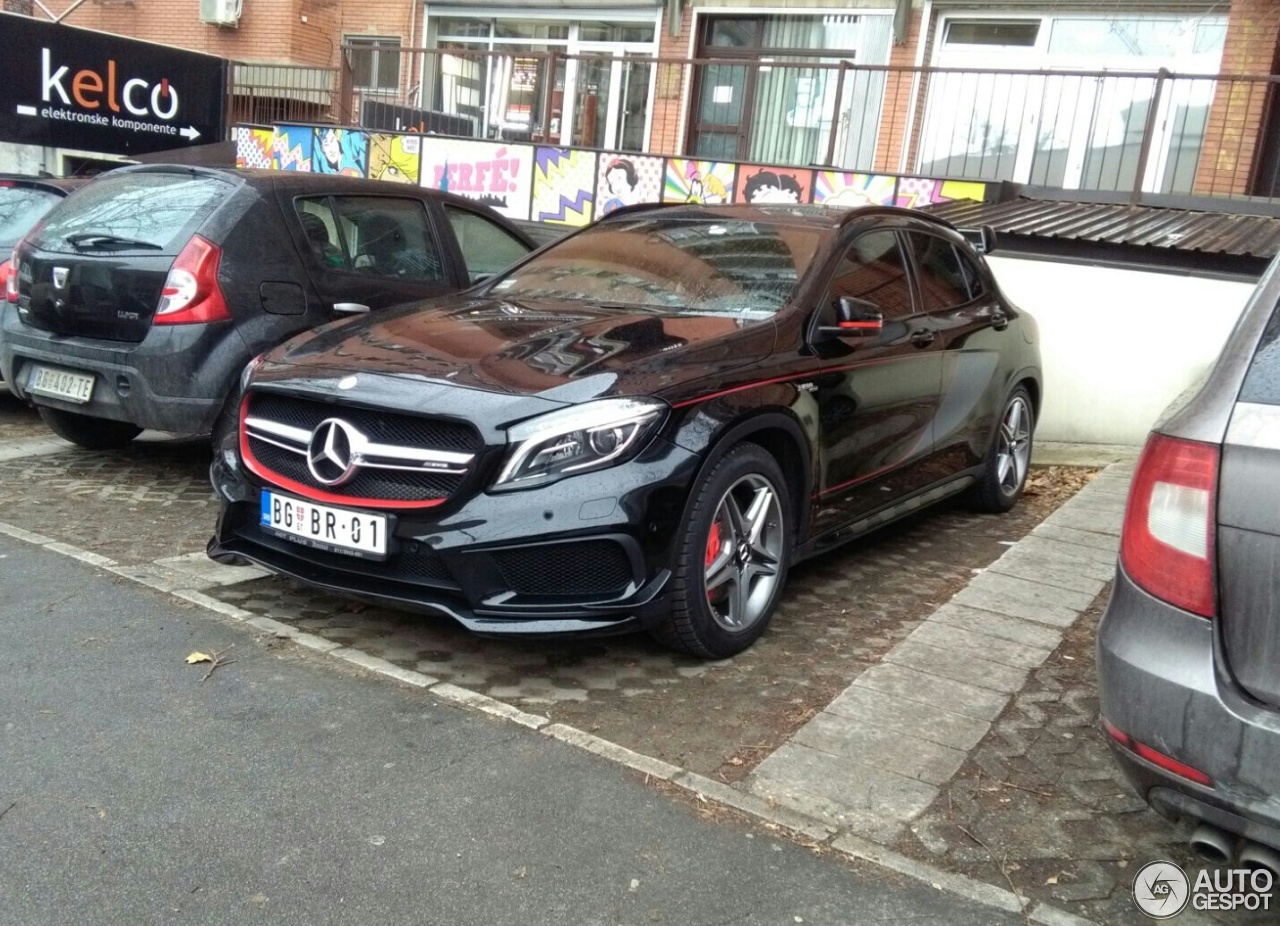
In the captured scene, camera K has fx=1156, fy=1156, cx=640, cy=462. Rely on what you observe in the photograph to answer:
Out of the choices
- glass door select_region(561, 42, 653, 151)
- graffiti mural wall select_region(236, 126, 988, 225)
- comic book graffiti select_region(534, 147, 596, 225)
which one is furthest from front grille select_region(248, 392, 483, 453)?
glass door select_region(561, 42, 653, 151)

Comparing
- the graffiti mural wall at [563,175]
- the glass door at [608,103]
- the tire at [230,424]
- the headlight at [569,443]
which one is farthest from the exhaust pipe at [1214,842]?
the glass door at [608,103]

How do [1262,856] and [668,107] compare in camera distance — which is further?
[668,107]

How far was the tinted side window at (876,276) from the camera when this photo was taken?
15.5ft

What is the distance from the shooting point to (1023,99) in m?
10.3

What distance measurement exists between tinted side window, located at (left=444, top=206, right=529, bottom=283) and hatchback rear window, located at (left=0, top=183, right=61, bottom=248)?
2.76 m

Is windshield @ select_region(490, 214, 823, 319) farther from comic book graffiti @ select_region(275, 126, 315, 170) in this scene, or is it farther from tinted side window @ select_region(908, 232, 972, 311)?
comic book graffiti @ select_region(275, 126, 315, 170)

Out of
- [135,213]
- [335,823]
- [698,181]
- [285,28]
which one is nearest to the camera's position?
[335,823]

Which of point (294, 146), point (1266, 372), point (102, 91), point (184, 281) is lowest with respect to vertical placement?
point (184, 281)

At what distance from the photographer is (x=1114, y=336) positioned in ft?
26.9

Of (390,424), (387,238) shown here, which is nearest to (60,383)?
(387,238)

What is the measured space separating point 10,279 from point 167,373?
1.48m

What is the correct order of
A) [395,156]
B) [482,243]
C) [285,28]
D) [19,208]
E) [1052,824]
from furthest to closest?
[285,28] < [395,156] < [19,208] < [482,243] < [1052,824]

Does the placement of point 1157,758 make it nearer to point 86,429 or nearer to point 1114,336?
point 86,429

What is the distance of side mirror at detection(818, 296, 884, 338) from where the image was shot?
14.3ft
